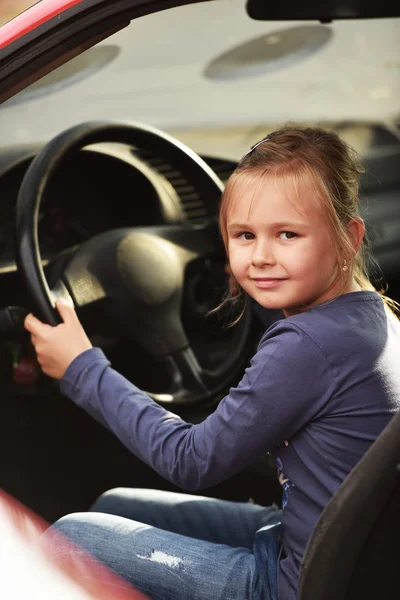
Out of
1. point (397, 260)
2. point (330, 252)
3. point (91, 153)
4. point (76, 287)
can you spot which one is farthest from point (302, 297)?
point (397, 260)

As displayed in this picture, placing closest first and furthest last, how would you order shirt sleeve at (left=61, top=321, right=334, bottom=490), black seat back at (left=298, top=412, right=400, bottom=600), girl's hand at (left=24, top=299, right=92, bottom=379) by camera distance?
1. black seat back at (left=298, top=412, right=400, bottom=600)
2. shirt sleeve at (left=61, top=321, right=334, bottom=490)
3. girl's hand at (left=24, top=299, right=92, bottom=379)

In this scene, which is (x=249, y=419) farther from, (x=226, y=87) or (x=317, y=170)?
(x=226, y=87)

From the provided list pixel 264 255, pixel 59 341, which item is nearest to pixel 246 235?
pixel 264 255

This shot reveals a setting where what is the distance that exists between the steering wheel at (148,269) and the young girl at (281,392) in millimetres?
451

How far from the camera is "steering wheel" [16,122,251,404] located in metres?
1.75

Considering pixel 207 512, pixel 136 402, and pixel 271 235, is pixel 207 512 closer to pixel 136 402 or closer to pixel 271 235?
pixel 136 402

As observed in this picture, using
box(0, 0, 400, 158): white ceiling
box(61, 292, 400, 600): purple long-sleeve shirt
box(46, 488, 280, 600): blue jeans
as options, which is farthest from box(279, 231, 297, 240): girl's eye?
box(0, 0, 400, 158): white ceiling

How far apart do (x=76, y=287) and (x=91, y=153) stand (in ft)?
1.33

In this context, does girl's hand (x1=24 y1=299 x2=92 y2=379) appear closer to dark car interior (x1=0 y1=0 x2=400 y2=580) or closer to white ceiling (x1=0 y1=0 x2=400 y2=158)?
dark car interior (x1=0 y1=0 x2=400 y2=580)

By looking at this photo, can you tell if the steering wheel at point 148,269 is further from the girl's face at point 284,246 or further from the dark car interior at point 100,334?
the girl's face at point 284,246

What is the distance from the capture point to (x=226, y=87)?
12.9 ft

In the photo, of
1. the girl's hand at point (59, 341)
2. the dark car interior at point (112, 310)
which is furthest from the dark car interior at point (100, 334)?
the girl's hand at point (59, 341)

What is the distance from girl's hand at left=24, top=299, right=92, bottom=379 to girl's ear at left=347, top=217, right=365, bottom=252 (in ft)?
1.62

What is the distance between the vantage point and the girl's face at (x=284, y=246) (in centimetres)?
120
